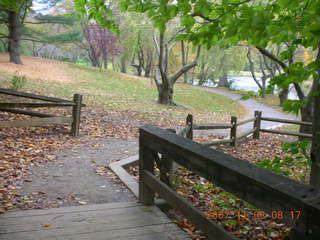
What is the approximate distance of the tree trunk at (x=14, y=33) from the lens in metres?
23.3

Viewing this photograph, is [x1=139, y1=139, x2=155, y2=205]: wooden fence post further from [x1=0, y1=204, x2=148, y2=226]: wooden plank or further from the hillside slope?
the hillside slope

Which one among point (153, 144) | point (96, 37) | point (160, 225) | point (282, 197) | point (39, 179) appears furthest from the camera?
point (96, 37)

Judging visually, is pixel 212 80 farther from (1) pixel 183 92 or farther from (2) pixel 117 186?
(2) pixel 117 186

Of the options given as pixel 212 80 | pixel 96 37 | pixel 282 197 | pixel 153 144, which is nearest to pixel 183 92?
pixel 96 37

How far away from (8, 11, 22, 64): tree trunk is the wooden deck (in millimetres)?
22362

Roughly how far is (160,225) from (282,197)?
1919 millimetres

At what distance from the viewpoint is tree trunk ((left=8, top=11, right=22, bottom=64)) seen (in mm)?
23328

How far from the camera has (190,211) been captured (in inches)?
122

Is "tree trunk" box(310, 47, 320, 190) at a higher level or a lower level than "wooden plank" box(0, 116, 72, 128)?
higher

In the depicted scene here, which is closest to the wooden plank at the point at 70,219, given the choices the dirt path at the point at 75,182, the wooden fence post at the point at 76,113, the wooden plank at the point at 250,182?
the dirt path at the point at 75,182

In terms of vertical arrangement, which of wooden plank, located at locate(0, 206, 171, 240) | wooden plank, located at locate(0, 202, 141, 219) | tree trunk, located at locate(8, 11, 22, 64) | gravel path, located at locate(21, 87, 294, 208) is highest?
tree trunk, located at locate(8, 11, 22, 64)

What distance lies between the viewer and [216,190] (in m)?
6.65

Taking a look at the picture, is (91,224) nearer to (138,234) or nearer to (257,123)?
(138,234)

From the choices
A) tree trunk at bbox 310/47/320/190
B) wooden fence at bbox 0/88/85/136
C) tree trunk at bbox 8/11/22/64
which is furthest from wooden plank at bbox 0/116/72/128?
tree trunk at bbox 8/11/22/64
